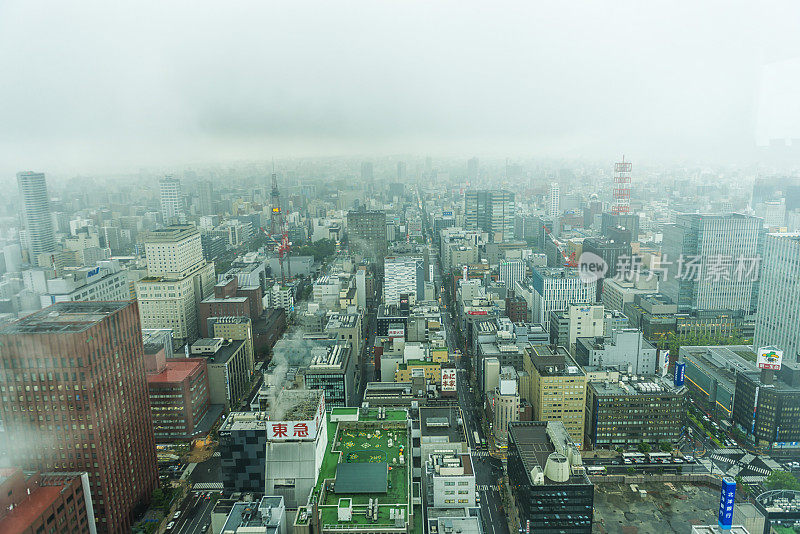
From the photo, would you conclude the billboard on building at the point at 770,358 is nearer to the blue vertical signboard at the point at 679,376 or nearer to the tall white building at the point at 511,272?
the blue vertical signboard at the point at 679,376

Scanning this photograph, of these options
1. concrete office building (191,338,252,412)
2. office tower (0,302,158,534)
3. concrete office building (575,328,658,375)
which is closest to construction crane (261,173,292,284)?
concrete office building (191,338,252,412)

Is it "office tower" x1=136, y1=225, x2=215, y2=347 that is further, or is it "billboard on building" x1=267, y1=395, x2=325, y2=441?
"office tower" x1=136, y1=225, x2=215, y2=347

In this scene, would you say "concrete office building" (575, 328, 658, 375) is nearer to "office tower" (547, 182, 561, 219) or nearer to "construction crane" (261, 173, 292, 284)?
"construction crane" (261, 173, 292, 284)

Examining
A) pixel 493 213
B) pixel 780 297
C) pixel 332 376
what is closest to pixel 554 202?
pixel 493 213

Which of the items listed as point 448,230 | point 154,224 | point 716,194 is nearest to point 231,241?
point 154,224

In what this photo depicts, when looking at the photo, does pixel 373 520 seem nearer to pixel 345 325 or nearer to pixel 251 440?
pixel 251 440

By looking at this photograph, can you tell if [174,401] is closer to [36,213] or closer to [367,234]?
[36,213]
